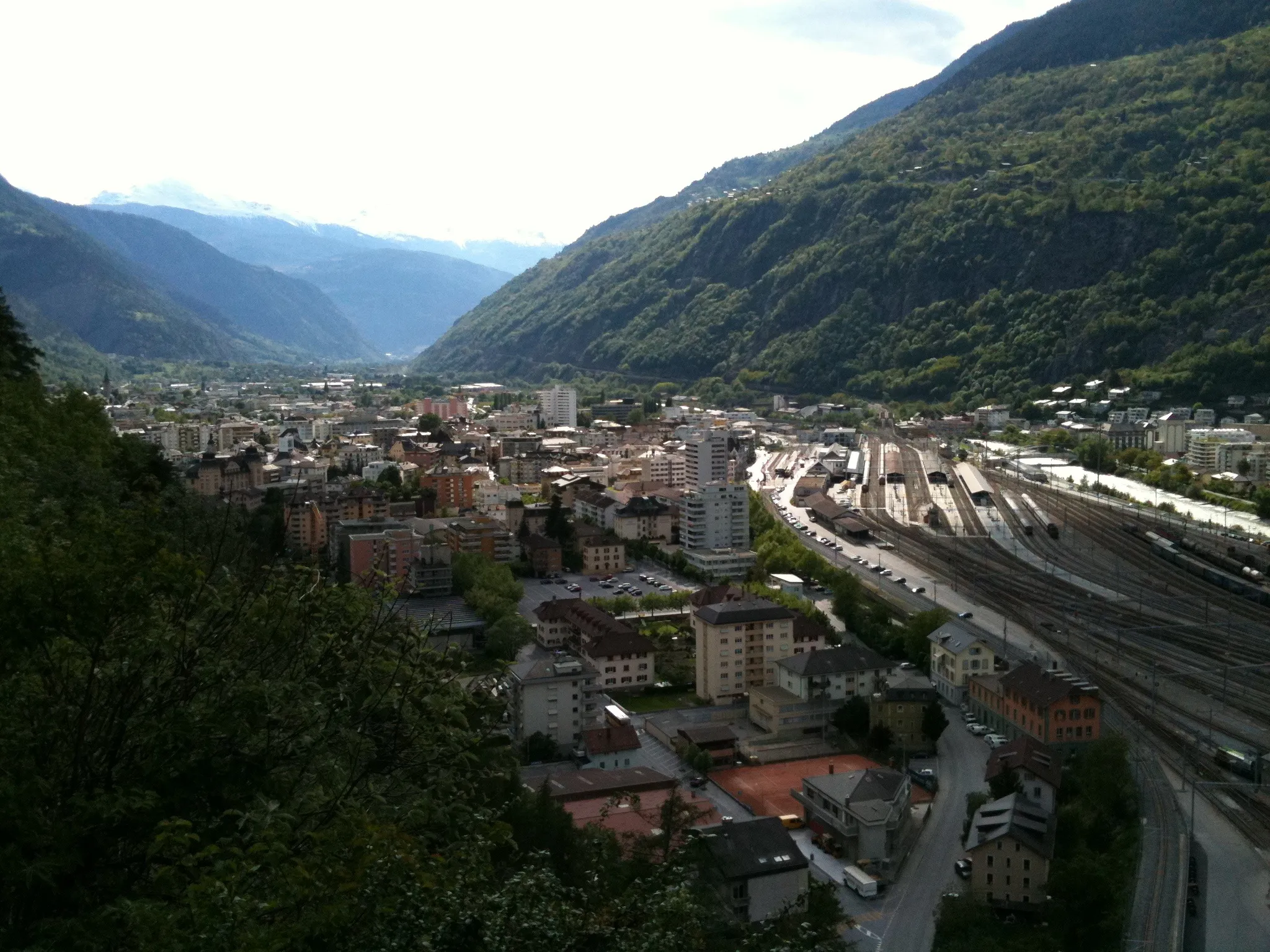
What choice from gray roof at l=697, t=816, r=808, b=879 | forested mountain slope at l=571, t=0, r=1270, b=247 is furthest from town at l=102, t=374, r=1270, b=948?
forested mountain slope at l=571, t=0, r=1270, b=247

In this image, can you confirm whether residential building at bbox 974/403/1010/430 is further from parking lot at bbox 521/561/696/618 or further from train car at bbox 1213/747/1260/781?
train car at bbox 1213/747/1260/781

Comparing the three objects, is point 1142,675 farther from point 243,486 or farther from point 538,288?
point 538,288

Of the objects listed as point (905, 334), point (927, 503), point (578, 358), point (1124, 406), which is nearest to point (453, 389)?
point (578, 358)

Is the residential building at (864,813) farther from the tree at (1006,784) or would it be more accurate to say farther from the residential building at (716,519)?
the residential building at (716,519)

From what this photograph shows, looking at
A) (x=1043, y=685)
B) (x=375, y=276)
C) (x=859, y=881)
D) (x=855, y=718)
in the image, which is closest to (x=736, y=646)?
(x=855, y=718)

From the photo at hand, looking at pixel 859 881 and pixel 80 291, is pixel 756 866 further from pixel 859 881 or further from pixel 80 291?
pixel 80 291

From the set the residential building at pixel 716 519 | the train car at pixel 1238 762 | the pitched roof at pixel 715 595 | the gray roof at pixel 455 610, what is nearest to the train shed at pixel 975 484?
the residential building at pixel 716 519
